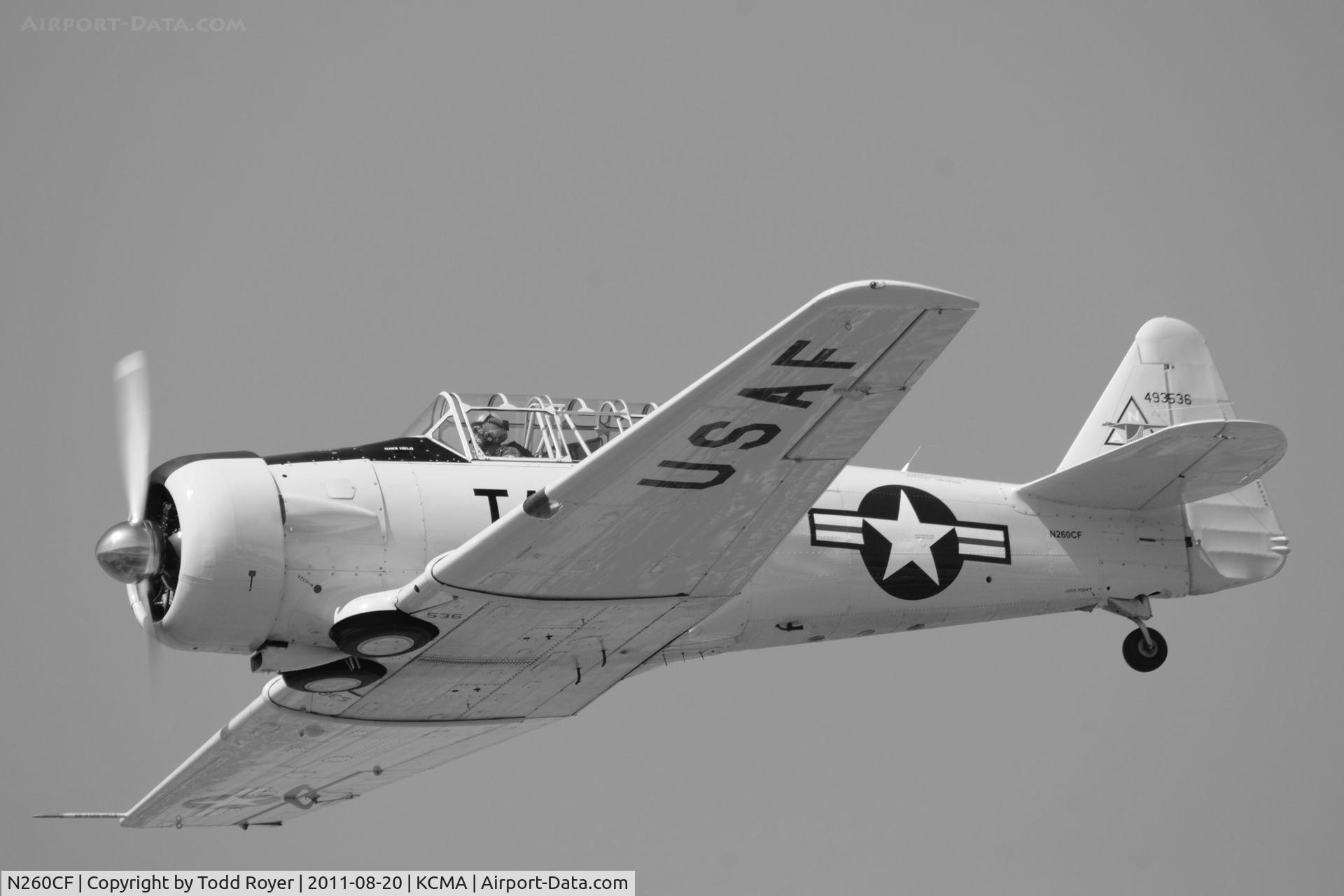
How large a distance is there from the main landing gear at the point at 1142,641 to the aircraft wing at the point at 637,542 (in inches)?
161

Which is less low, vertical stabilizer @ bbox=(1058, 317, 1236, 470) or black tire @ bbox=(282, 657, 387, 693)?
vertical stabilizer @ bbox=(1058, 317, 1236, 470)

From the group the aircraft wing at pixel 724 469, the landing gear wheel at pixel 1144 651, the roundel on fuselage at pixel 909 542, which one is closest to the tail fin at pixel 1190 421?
the landing gear wheel at pixel 1144 651

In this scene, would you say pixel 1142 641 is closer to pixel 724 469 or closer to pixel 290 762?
pixel 724 469

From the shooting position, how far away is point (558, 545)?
10.5 meters

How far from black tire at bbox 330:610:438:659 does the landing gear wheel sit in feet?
19.6

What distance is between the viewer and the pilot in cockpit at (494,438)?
39.4 feet

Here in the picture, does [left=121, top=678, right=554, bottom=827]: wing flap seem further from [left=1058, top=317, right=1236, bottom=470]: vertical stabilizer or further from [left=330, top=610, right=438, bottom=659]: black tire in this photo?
[left=1058, top=317, right=1236, bottom=470]: vertical stabilizer

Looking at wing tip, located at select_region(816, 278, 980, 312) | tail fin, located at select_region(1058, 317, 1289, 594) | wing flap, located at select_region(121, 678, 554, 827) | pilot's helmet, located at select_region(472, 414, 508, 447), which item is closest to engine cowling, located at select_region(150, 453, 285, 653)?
pilot's helmet, located at select_region(472, 414, 508, 447)

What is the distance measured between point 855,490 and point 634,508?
9.88ft

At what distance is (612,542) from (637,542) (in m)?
0.18

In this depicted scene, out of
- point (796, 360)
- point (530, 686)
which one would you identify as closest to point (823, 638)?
point (530, 686)

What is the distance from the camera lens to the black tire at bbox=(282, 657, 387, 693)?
1170cm

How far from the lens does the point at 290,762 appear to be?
48.2 feet

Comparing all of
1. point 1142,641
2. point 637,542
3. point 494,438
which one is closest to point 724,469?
point 637,542
